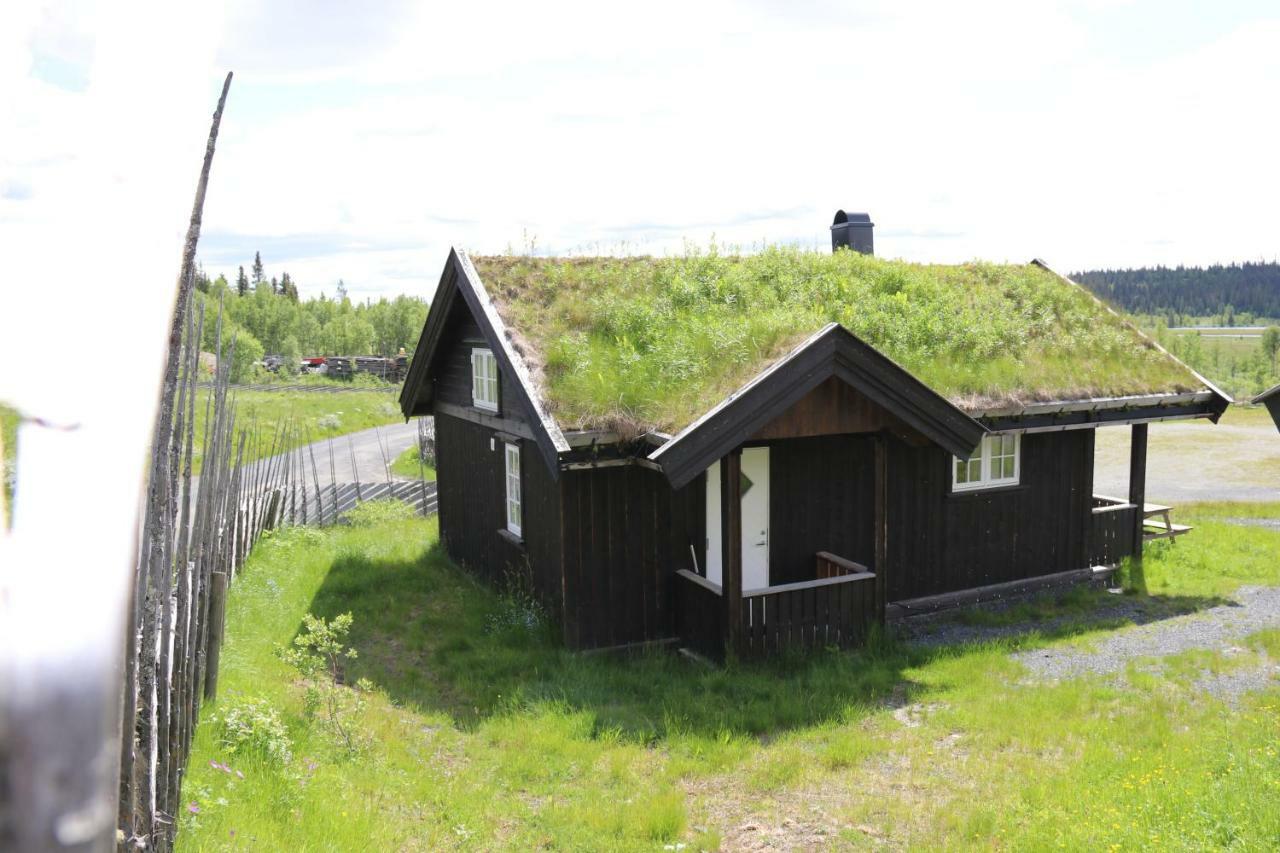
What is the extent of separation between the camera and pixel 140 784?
4699mm

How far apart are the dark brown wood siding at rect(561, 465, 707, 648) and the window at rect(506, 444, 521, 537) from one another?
7.31ft

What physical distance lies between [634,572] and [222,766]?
5.84 m

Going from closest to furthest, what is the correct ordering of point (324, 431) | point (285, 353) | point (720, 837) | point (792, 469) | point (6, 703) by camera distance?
1. point (6, 703)
2. point (720, 837)
3. point (792, 469)
4. point (324, 431)
5. point (285, 353)

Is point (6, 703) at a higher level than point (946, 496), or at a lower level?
higher

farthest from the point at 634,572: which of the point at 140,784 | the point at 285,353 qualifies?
the point at 285,353

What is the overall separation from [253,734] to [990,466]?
34.4 ft

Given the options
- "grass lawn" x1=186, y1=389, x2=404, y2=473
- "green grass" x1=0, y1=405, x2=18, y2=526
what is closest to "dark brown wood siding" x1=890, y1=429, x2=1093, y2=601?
"green grass" x1=0, y1=405, x2=18, y2=526

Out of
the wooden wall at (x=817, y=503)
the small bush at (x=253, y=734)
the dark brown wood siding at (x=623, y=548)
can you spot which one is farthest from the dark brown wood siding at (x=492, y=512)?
the small bush at (x=253, y=734)

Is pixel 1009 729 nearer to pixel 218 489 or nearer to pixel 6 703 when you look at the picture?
pixel 218 489

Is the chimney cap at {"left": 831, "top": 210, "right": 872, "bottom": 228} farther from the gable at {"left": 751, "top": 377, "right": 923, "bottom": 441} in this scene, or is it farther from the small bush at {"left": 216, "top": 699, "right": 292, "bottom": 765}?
the small bush at {"left": 216, "top": 699, "right": 292, "bottom": 765}

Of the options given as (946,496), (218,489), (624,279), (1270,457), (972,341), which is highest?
(624,279)

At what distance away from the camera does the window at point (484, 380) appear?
1349 cm

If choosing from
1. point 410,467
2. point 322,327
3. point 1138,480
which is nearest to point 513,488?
point 1138,480

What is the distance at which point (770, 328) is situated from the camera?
38.7ft
